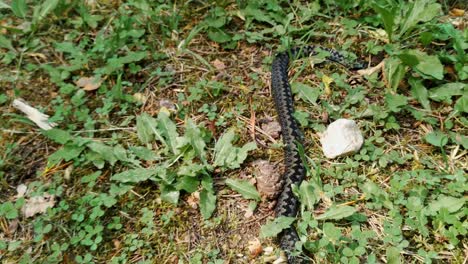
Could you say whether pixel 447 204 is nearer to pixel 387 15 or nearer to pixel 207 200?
pixel 207 200

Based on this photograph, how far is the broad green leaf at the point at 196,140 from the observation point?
13.3 ft

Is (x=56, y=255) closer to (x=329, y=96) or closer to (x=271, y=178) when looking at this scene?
(x=271, y=178)

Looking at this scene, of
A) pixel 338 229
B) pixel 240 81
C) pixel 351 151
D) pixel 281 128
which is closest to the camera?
pixel 338 229

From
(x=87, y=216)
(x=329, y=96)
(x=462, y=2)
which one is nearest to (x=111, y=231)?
(x=87, y=216)

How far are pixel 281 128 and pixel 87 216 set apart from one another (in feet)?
6.14

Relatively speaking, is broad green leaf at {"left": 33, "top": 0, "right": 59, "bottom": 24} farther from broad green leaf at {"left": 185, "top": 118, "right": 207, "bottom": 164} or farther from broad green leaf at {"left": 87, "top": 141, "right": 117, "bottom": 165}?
broad green leaf at {"left": 185, "top": 118, "right": 207, "bottom": 164}

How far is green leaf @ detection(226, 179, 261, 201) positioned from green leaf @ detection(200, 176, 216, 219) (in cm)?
17

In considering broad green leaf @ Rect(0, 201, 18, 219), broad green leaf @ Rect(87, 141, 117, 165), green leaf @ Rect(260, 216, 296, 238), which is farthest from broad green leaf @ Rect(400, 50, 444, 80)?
broad green leaf @ Rect(0, 201, 18, 219)

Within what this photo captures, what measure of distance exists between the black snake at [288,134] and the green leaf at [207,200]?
522mm

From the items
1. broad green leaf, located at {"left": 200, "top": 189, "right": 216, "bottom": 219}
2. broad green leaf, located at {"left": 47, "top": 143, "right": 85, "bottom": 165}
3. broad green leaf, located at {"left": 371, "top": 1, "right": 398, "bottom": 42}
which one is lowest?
broad green leaf, located at {"left": 200, "top": 189, "right": 216, "bottom": 219}

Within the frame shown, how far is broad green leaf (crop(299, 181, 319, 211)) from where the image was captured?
3.81m

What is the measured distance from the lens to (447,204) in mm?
3623

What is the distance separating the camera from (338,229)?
3525 mm

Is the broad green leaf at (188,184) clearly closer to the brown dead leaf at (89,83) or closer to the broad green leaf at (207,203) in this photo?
the broad green leaf at (207,203)
